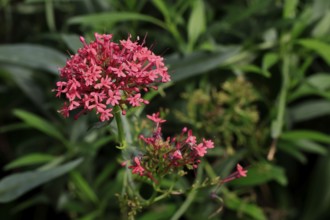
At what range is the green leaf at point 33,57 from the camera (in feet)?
4.38

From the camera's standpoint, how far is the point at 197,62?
4.23 ft

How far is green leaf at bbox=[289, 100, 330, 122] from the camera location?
56.9 inches

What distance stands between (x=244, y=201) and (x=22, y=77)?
61 centimetres

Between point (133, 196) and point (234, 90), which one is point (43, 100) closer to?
point (234, 90)

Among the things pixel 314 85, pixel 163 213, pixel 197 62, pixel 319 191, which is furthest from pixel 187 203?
pixel 319 191

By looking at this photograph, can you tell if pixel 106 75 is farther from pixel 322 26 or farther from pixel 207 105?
pixel 322 26

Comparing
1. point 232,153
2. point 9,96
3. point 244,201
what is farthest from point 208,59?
point 9,96

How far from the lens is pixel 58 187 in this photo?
1.36 meters

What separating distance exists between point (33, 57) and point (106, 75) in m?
0.62

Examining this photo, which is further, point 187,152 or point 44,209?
point 44,209

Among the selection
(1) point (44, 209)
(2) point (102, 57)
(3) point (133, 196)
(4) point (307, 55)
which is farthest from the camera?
(1) point (44, 209)

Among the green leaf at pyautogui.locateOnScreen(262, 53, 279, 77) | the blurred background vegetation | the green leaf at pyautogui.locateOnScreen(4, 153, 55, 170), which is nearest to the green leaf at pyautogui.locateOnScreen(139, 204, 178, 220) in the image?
the blurred background vegetation

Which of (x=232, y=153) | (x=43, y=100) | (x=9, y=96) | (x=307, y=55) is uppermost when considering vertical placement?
(x=9, y=96)

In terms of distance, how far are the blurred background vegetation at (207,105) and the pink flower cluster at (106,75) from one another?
470 millimetres
